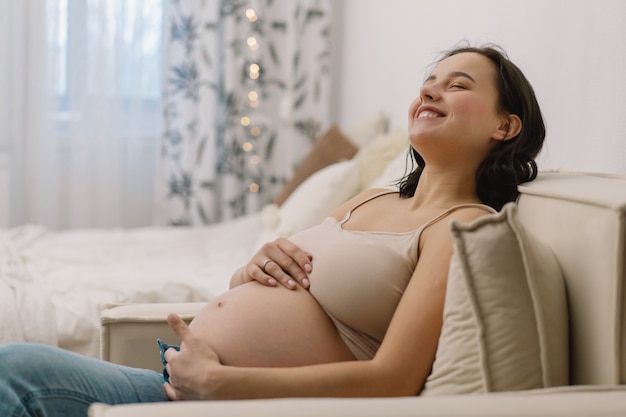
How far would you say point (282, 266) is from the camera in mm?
1410

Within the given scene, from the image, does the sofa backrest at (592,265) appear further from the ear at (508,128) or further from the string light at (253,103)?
the string light at (253,103)

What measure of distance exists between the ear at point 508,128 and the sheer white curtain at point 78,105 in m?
3.51

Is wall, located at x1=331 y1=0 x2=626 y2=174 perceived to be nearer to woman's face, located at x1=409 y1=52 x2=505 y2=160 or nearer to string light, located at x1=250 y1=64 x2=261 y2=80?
woman's face, located at x1=409 y1=52 x2=505 y2=160

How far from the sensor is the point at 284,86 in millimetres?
4684

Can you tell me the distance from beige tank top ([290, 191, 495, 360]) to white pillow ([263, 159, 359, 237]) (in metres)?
1.42

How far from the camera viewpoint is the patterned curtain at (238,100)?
4.60 meters

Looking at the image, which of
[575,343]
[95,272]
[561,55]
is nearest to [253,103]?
[95,272]

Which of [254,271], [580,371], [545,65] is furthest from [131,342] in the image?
[545,65]

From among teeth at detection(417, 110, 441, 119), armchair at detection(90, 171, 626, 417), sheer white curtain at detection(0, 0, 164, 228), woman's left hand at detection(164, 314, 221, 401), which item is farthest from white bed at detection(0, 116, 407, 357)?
sheer white curtain at detection(0, 0, 164, 228)

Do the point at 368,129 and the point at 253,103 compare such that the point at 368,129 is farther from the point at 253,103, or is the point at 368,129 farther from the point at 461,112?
the point at 461,112

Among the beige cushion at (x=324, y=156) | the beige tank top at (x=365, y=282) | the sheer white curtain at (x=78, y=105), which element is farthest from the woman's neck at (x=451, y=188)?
the sheer white curtain at (x=78, y=105)

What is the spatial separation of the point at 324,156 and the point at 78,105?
1798mm

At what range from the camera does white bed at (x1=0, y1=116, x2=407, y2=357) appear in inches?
80.7

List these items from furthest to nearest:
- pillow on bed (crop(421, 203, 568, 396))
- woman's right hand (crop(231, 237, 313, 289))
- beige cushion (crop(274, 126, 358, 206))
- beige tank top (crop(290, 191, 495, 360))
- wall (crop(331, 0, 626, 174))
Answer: beige cushion (crop(274, 126, 358, 206))
wall (crop(331, 0, 626, 174))
woman's right hand (crop(231, 237, 313, 289))
beige tank top (crop(290, 191, 495, 360))
pillow on bed (crop(421, 203, 568, 396))
